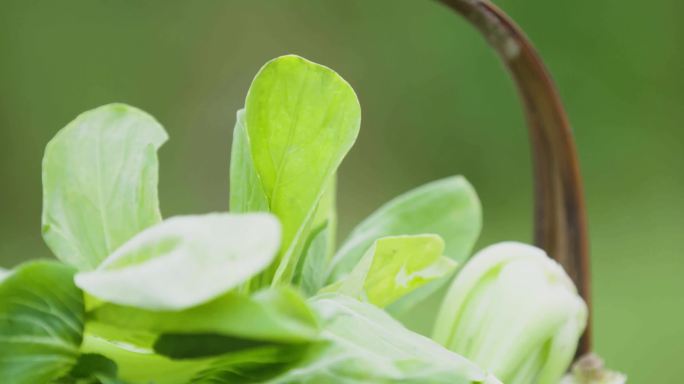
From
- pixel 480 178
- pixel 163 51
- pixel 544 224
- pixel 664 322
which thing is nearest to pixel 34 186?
pixel 163 51

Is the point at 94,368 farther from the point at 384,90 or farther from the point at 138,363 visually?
the point at 384,90

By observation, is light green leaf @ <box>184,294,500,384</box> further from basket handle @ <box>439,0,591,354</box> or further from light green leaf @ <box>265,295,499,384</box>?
basket handle @ <box>439,0,591,354</box>

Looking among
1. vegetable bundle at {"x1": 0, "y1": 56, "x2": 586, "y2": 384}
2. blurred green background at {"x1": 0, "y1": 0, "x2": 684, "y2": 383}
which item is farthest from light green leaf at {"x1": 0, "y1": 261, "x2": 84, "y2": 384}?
blurred green background at {"x1": 0, "y1": 0, "x2": 684, "y2": 383}

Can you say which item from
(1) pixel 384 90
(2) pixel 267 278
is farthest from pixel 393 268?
(1) pixel 384 90

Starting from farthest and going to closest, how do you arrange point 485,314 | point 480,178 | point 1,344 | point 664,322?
point 480,178 → point 664,322 → point 485,314 → point 1,344

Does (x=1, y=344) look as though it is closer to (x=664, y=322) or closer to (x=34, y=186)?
(x=664, y=322)

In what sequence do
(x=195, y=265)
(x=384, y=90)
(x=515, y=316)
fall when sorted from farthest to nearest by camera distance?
(x=384, y=90), (x=515, y=316), (x=195, y=265)

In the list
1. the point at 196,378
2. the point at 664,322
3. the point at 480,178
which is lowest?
the point at 664,322
